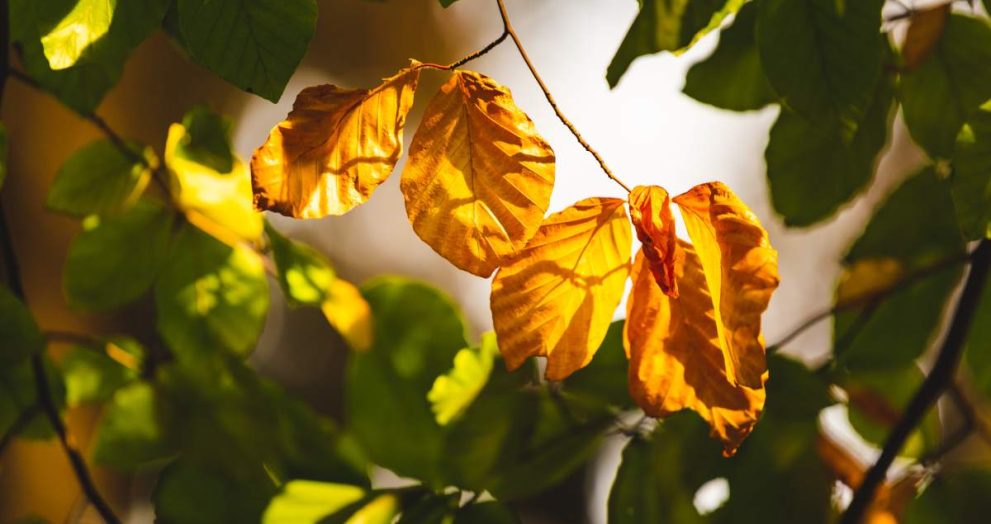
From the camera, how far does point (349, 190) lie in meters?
0.31

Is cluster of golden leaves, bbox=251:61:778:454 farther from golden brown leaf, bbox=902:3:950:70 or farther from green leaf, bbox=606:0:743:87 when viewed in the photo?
golden brown leaf, bbox=902:3:950:70

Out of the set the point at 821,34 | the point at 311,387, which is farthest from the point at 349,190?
the point at 311,387

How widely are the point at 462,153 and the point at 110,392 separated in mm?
421

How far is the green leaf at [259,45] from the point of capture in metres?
0.31

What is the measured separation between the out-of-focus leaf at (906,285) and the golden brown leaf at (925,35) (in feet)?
0.37

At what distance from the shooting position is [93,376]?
2.01 ft

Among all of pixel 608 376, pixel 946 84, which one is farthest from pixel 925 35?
pixel 608 376

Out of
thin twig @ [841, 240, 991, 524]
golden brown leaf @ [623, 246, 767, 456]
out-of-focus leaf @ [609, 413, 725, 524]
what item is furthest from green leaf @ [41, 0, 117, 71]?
thin twig @ [841, 240, 991, 524]

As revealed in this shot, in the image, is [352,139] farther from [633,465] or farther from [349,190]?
[633,465]

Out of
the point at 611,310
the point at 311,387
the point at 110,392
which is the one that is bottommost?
the point at 311,387

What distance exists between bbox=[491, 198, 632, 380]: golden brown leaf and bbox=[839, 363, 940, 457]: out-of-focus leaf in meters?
0.29

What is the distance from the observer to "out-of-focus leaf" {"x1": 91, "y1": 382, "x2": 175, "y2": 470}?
0.55m

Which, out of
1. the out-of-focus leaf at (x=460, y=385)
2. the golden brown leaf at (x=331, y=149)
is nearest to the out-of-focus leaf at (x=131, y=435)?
the out-of-focus leaf at (x=460, y=385)

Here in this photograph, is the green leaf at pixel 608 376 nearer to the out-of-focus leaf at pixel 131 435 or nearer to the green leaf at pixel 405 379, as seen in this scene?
the green leaf at pixel 405 379
